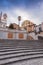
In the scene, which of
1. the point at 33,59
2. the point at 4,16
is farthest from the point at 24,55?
the point at 4,16

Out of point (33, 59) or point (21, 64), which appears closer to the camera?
point (21, 64)

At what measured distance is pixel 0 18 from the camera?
1417 inches

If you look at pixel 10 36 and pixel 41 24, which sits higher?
pixel 41 24

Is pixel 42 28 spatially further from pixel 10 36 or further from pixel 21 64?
pixel 21 64

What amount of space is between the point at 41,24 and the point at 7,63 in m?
23.2

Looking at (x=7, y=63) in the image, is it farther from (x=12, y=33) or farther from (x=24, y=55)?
(x=12, y=33)

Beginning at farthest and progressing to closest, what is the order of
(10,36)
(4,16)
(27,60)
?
(4,16) → (10,36) → (27,60)

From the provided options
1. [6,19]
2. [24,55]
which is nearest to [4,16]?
[6,19]

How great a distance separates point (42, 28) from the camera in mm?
29516

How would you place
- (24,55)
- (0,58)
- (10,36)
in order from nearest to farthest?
(0,58) → (24,55) → (10,36)

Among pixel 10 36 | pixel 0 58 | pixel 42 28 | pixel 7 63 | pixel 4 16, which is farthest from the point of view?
pixel 4 16

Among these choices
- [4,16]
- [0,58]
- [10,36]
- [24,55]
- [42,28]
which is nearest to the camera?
[0,58]

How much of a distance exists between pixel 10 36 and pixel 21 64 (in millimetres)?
19302

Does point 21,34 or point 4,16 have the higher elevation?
point 4,16
